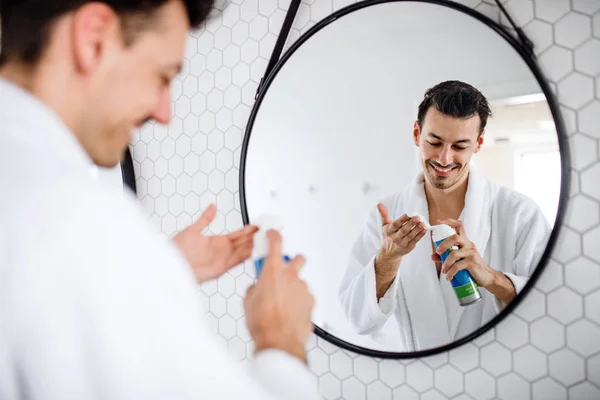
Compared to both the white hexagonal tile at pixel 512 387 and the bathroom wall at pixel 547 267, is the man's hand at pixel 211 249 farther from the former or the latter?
the white hexagonal tile at pixel 512 387

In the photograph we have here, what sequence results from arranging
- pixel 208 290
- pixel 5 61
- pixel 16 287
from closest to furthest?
1. pixel 16 287
2. pixel 5 61
3. pixel 208 290

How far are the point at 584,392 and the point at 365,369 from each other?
1.36 feet

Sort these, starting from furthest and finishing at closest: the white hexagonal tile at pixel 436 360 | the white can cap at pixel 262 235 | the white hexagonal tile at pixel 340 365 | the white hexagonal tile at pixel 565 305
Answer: the white hexagonal tile at pixel 340 365 < the white hexagonal tile at pixel 436 360 < the white hexagonal tile at pixel 565 305 < the white can cap at pixel 262 235

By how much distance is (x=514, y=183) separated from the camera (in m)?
0.91

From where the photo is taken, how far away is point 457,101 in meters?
0.96

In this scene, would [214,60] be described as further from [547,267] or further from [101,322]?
[101,322]

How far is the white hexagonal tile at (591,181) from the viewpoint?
35.3 inches

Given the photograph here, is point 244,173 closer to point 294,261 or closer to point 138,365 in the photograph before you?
point 294,261

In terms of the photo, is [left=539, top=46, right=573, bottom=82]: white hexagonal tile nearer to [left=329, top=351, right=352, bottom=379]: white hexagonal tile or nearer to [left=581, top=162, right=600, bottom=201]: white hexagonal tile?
[left=581, top=162, right=600, bottom=201]: white hexagonal tile

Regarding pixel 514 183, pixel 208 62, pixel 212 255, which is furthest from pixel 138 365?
pixel 208 62

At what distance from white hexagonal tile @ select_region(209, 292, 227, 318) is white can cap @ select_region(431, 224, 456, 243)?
600 millimetres

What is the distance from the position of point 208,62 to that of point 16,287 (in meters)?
1.05

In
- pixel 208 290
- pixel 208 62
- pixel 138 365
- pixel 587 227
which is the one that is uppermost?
pixel 208 62

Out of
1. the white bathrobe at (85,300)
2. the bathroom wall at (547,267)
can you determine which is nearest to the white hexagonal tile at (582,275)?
the bathroom wall at (547,267)
